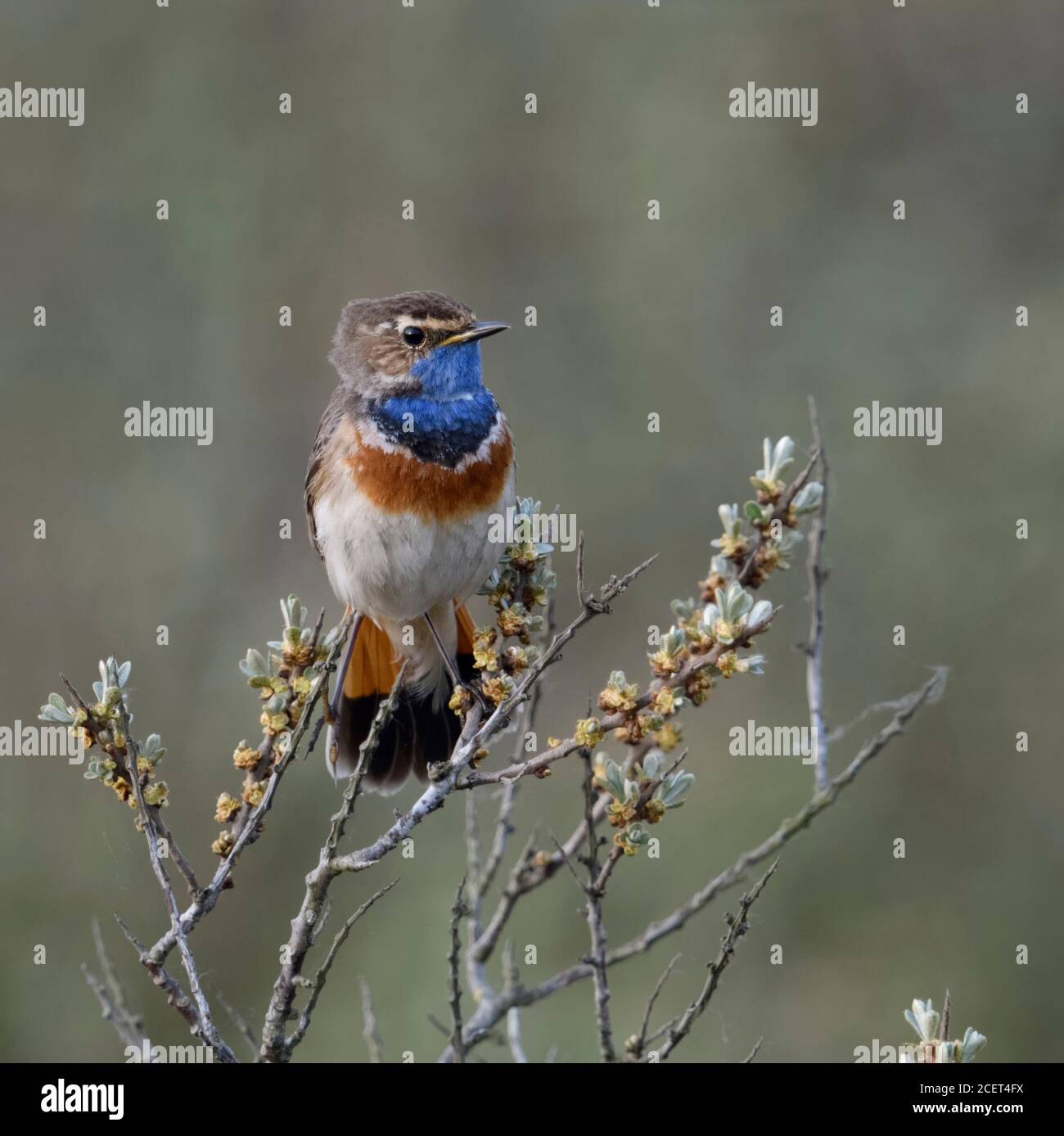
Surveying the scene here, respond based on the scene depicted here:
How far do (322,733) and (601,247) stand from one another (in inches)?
186

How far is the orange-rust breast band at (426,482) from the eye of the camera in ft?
18.5

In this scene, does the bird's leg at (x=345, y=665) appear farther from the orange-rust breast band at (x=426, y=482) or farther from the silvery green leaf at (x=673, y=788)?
the silvery green leaf at (x=673, y=788)

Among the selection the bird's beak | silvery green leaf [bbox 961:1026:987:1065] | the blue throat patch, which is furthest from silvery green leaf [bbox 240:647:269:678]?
silvery green leaf [bbox 961:1026:987:1065]

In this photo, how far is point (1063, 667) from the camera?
Result: 8.52m

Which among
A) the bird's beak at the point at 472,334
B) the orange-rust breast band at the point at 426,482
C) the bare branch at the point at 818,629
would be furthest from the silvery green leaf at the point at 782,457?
the bird's beak at the point at 472,334

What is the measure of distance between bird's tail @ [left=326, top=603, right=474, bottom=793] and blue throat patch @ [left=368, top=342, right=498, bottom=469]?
0.73 m

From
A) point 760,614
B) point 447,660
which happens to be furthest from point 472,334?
point 760,614

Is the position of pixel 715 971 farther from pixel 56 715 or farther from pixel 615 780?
pixel 56 715

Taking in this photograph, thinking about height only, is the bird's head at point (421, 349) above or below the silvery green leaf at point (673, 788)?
above

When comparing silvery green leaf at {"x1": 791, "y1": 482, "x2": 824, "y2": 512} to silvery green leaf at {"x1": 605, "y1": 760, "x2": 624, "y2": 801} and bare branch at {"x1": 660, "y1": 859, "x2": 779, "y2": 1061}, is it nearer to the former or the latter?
silvery green leaf at {"x1": 605, "y1": 760, "x2": 624, "y2": 801}

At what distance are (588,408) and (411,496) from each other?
13.3 ft

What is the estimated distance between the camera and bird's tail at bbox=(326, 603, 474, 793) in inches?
236
